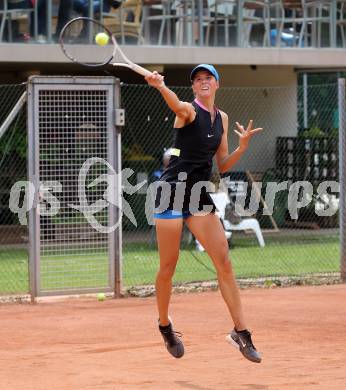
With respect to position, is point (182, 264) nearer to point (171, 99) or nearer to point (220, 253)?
point (220, 253)

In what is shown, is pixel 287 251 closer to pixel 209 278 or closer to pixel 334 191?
pixel 334 191

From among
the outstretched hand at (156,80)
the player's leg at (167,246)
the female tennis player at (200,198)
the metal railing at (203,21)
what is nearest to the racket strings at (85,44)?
the metal railing at (203,21)

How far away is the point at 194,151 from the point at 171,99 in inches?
23.7

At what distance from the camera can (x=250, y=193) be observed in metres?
17.6

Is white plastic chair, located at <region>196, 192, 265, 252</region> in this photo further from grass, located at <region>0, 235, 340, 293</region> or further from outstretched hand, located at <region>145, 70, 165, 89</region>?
outstretched hand, located at <region>145, 70, 165, 89</region>

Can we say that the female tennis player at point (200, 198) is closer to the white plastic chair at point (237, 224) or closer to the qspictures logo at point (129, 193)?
the qspictures logo at point (129, 193)

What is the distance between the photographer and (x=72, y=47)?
17.1 m

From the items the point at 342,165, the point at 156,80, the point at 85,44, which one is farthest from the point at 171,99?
the point at 85,44

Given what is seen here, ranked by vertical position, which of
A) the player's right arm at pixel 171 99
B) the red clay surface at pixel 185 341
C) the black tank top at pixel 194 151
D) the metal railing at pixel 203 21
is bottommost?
the red clay surface at pixel 185 341

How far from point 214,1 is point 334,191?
14.3 feet

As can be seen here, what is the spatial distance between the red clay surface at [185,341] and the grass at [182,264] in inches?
20.6

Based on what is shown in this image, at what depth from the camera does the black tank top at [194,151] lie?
23.5 feet

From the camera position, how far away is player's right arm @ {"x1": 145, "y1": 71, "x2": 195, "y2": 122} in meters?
6.68

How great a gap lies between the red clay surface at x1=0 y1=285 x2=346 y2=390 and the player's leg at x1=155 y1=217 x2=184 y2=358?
0.63 ft
